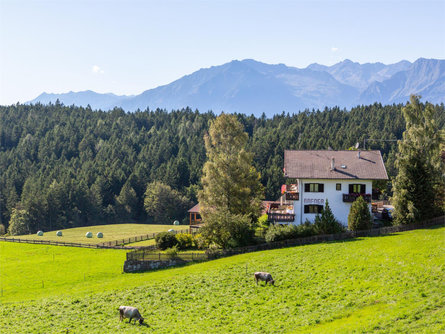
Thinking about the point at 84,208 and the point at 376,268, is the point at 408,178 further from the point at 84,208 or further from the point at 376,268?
the point at 84,208

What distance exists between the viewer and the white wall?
53.5 m

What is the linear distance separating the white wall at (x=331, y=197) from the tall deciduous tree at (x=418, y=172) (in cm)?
530

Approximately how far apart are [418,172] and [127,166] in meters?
127

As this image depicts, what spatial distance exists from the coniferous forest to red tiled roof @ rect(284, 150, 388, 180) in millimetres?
69014

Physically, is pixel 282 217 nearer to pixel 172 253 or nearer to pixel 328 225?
pixel 328 225

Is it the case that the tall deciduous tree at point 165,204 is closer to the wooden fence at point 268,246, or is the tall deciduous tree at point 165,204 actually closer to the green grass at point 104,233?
the green grass at point 104,233

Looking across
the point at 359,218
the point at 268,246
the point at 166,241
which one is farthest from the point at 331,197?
the point at 166,241

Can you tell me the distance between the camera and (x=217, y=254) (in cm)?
4603

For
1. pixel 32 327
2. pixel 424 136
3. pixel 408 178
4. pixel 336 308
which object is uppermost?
pixel 424 136

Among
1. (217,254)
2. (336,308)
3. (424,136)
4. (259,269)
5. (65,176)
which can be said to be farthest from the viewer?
(65,176)

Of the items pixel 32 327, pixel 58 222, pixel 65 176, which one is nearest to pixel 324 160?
pixel 32 327

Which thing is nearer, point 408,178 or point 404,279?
point 404,279

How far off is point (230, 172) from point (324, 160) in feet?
39.8

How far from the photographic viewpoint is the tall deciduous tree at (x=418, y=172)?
157 ft
